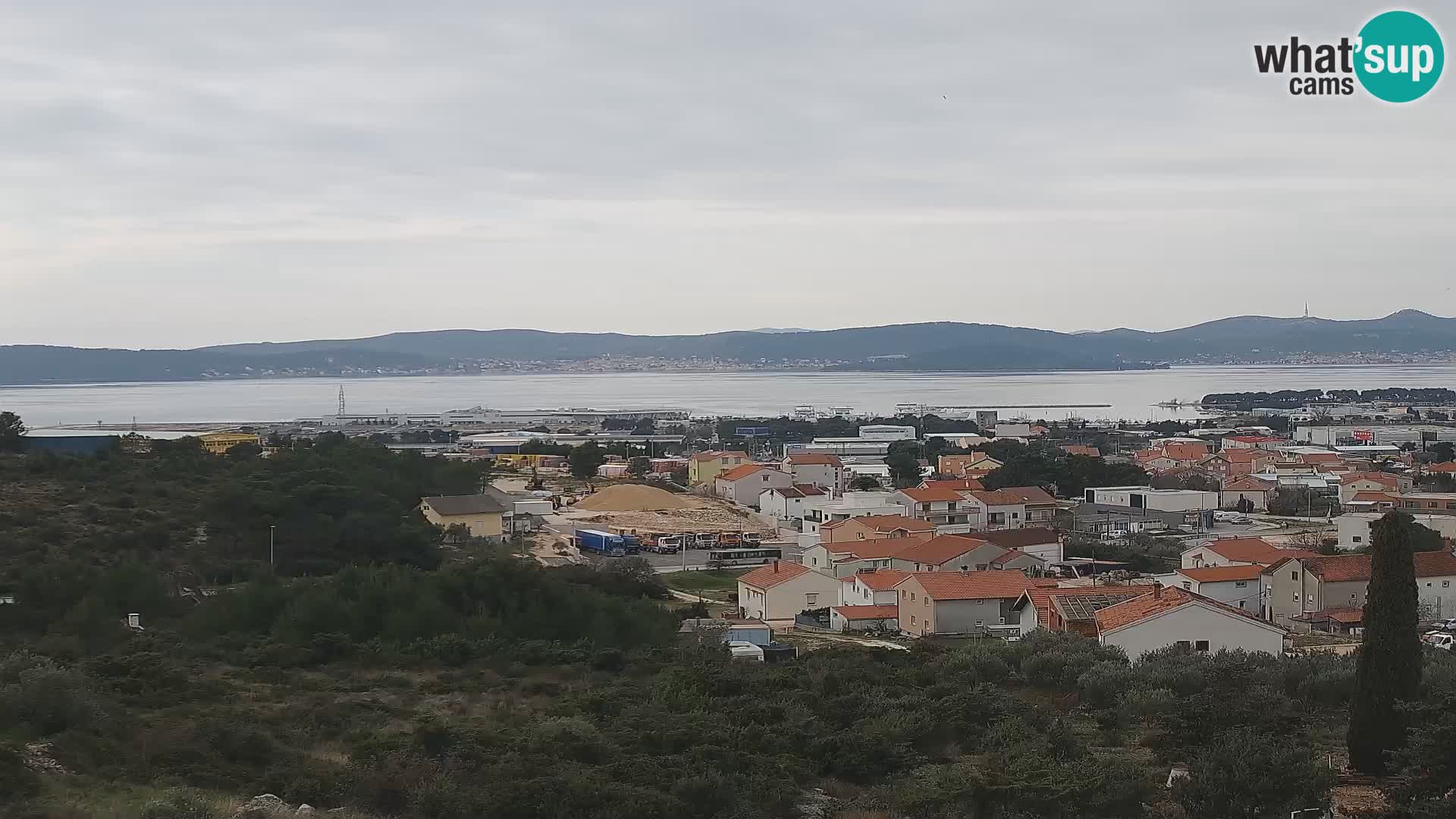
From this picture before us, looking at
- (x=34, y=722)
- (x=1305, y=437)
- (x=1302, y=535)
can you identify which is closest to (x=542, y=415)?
(x=1305, y=437)

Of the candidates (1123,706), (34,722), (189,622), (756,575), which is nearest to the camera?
(34,722)

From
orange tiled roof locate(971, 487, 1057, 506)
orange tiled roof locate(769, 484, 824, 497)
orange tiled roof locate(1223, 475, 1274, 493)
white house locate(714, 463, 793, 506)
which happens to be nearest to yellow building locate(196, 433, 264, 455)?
white house locate(714, 463, 793, 506)

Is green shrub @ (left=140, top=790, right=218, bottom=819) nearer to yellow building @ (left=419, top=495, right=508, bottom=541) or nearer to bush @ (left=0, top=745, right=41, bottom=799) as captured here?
bush @ (left=0, top=745, right=41, bottom=799)

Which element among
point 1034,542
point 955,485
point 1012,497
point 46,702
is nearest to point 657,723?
point 46,702

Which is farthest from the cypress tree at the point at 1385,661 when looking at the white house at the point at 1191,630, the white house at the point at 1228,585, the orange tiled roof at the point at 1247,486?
the orange tiled roof at the point at 1247,486

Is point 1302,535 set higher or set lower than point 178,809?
lower

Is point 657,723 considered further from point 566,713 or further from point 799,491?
point 799,491

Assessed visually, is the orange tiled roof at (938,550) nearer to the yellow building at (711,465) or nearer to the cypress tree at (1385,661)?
the cypress tree at (1385,661)

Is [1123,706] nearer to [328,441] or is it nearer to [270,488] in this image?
[270,488]
